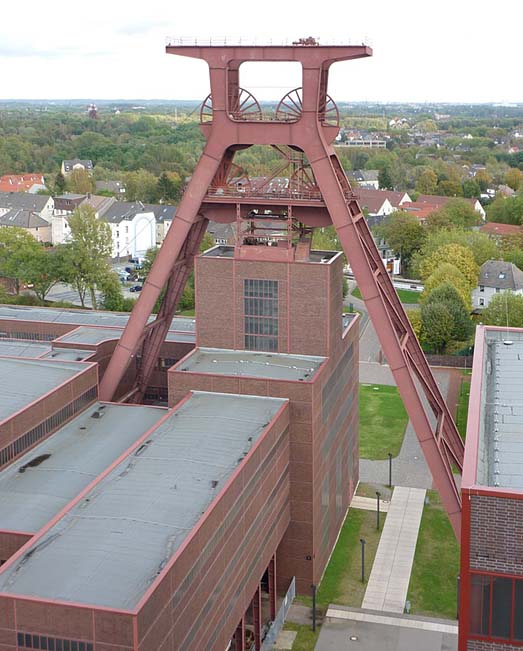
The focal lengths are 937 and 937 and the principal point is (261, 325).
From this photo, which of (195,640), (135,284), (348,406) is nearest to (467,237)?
(135,284)

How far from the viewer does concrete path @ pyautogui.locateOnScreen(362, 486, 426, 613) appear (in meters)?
40.7

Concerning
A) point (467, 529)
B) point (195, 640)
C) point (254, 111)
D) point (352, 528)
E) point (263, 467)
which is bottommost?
point (352, 528)

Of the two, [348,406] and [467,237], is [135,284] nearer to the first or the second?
[467,237]

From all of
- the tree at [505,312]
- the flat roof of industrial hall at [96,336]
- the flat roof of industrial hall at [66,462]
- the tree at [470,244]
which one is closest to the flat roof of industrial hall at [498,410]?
the flat roof of industrial hall at [66,462]

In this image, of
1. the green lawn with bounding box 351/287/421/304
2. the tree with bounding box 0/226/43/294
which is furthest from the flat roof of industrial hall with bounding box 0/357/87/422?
the green lawn with bounding box 351/287/421/304

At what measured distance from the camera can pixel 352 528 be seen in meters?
47.7

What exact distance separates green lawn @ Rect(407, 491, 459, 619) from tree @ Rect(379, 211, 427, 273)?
70.3 meters

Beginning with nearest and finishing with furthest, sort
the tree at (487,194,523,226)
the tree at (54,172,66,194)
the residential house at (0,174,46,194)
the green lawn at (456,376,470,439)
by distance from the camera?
the green lawn at (456,376,470,439)
the tree at (487,194,523,226)
the tree at (54,172,66,194)
the residential house at (0,174,46,194)

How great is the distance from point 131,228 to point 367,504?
→ 275 ft

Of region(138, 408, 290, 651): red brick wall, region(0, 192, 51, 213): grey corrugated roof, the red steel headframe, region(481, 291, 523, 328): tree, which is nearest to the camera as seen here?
region(138, 408, 290, 651): red brick wall

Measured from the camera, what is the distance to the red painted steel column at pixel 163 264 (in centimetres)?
4216

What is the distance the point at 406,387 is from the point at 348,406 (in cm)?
911

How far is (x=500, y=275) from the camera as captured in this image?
95.4m

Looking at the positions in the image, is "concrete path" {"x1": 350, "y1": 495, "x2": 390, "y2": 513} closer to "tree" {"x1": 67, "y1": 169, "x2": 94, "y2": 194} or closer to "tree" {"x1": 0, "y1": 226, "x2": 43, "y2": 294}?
"tree" {"x1": 0, "y1": 226, "x2": 43, "y2": 294}
